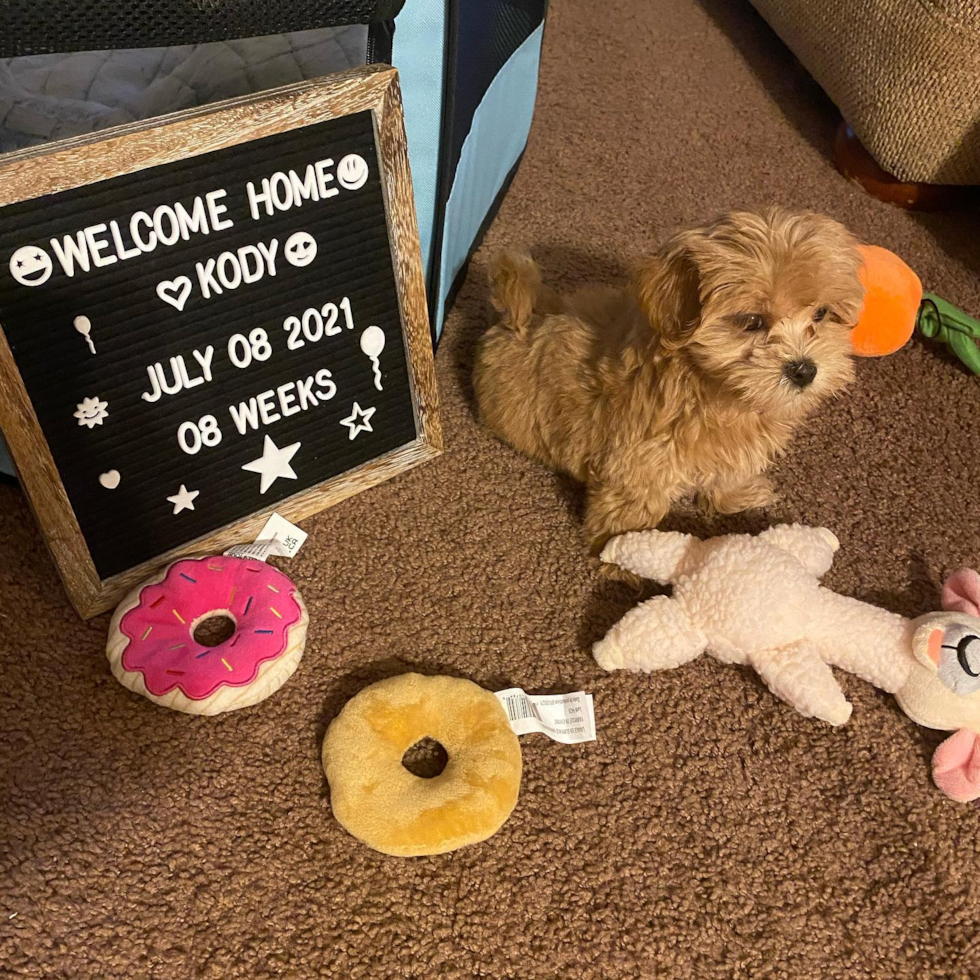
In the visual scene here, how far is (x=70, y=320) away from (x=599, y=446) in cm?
68

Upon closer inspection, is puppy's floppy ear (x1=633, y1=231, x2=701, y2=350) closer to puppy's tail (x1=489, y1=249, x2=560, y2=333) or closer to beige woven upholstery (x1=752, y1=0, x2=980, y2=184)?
puppy's tail (x1=489, y1=249, x2=560, y2=333)

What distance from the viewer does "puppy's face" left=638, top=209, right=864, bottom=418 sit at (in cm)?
101

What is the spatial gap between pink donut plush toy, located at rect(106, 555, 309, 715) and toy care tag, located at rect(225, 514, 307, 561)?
0.08 meters

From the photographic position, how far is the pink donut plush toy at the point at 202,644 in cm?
106

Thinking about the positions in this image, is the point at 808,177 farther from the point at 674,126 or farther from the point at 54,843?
the point at 54,843

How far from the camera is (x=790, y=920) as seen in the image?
1000 millimetres

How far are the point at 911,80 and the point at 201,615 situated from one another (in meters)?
1.67

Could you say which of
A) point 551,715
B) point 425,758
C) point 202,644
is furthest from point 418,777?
point 202,644

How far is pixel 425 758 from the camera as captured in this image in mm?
1082

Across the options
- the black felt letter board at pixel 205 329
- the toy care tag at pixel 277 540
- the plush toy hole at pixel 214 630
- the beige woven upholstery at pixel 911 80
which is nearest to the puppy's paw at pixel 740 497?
the black felt letter board at pixel 205 329

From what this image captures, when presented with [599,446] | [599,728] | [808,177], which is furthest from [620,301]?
[808,177]

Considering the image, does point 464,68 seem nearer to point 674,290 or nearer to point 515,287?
point 515,287

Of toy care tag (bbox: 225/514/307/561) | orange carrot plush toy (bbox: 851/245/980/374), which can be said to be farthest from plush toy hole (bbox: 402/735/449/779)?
orange carrot plush toy (bbox: 851/245/980/374)

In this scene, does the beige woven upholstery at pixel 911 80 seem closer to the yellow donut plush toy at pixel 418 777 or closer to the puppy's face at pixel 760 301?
the puppy's face at pixel 760 301
